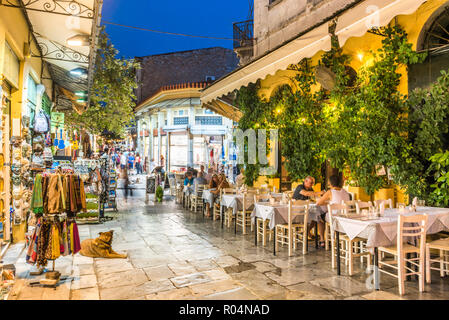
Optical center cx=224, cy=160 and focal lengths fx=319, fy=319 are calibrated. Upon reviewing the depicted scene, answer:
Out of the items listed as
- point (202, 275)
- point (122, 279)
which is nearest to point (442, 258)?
point (202, 275)

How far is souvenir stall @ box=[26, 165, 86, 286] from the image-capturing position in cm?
438

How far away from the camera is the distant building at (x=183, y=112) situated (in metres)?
23.4

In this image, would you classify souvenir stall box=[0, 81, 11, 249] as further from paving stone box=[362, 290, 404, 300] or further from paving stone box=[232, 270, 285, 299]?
paving stone box=[362, 290, 404, 300]

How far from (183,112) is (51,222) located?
800 inches

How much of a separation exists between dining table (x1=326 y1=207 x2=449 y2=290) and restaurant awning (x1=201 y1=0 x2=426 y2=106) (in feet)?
9.11

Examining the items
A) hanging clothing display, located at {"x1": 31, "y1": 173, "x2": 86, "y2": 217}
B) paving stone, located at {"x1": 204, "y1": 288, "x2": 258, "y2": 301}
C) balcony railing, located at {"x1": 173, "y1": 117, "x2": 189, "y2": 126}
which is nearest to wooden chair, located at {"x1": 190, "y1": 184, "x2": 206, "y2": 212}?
hanging clothing display, located at {"x1": 31, "y1": 173, "x2": 86, "y2": 217}

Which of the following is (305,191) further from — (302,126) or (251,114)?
(251,114)

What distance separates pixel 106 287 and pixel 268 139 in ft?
23.8

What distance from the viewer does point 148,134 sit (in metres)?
30.8

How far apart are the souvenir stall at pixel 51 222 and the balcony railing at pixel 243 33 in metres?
10.1

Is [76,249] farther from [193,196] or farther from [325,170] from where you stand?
[325,170]
